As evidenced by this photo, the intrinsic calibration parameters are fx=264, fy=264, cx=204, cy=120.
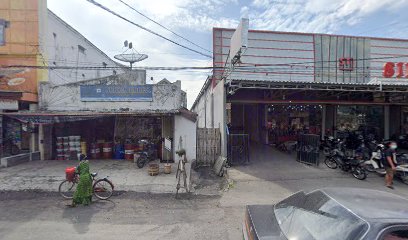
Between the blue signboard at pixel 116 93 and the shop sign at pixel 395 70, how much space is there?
13281 mm

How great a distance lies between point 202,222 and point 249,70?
1146 centimetres

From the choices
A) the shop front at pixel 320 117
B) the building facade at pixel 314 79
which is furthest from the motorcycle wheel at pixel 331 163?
the shop front at pixel 320 117

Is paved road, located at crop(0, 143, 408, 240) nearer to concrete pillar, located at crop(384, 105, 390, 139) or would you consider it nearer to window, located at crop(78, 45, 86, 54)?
concrete pillar, located at crop(384, 105, 390, 139)

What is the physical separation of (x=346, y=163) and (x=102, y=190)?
916cm

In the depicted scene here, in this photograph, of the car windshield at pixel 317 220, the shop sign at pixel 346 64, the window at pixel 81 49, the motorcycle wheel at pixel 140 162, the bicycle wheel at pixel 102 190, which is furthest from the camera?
the window at pixel 81 49

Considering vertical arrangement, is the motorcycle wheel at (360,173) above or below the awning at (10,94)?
below

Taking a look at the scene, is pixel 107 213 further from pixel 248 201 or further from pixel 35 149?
pixel 35 149

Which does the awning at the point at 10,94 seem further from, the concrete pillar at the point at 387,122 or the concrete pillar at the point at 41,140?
the concrete pillar at the point at 387,122

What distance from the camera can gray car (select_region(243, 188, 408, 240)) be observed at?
2465mm

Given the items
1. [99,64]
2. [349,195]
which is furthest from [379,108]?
[99,64]

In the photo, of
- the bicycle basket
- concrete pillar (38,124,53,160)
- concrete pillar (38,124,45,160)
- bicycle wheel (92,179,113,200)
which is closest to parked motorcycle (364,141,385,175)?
bicycle wheel (92,179,113,200)

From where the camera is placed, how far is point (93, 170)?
432 inches

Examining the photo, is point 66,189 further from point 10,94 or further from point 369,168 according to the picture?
point 369,168

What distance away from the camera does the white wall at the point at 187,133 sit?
42.0 ft
